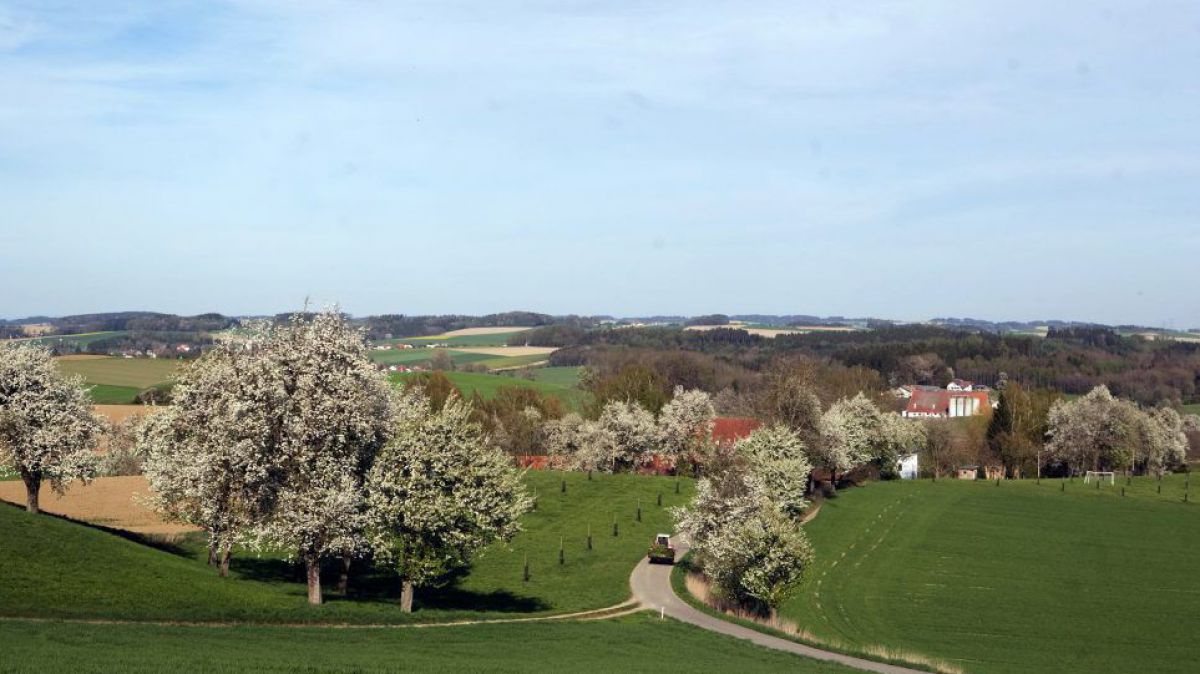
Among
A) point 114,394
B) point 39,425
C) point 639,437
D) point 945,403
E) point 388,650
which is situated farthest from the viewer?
point 945,403

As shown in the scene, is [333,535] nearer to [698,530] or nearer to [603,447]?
[698,530]

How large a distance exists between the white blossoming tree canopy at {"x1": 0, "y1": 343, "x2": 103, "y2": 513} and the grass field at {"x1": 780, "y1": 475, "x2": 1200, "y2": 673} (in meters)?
35.8

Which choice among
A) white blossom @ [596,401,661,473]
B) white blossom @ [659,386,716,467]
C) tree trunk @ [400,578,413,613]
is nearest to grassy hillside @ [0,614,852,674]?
tree trunk @ [400,578,413,613]

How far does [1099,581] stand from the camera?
6319cm

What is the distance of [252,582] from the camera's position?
4559cm

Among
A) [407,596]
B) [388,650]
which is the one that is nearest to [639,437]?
[407,596]

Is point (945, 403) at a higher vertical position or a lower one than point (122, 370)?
lower

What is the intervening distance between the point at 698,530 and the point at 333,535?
20166mm

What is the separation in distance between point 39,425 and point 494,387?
105 metres

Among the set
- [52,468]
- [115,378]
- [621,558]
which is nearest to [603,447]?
[621,558]

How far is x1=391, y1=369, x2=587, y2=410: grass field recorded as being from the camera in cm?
14312

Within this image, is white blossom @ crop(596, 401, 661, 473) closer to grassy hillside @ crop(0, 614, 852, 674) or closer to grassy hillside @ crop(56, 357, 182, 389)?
grassy hillside @ crop(56, 357, 182, 389)

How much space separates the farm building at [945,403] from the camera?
591ft

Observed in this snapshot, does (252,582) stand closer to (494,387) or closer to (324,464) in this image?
(324,464)
